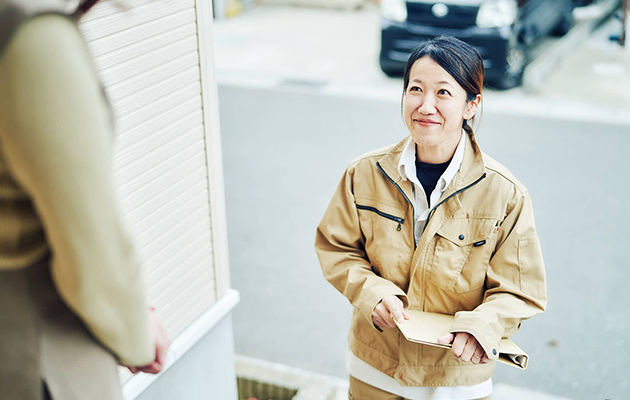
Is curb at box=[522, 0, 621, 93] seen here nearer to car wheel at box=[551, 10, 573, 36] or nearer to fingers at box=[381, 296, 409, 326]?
car wheel at box=[551, 10, 573, 36]

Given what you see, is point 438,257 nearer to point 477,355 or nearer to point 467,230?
point 467,230

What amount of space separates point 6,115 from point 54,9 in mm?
176

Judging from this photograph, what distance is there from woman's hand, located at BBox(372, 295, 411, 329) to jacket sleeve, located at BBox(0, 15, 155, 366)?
3.44ft

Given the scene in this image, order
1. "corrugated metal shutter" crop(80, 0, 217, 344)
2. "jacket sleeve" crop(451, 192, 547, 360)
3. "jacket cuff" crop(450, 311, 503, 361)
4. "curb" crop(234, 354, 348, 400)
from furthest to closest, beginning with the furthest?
"curb" crop(234, 354, 348, 400) < "corrugated metal shutter" crop(80, 0, 217, 344) < "jacket sleeve" crop(451, 192, 547, 360) < "jacket cuff" crop(450, 311, 503, 361)

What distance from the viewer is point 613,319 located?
14.1 ft

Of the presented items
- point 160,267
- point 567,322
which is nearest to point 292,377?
point 160,267

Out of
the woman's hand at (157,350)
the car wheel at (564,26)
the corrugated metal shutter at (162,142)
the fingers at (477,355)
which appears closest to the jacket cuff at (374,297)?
the fingers at (477,355)

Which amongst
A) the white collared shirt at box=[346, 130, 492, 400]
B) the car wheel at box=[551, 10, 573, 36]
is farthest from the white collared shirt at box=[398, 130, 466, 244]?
the car wheel at box=[551, 10, 573, 36]

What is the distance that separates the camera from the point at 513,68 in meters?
8.85

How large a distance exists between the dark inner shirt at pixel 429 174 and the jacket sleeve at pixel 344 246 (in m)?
0.24

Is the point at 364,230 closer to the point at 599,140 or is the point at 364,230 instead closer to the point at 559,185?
the point at 559,185

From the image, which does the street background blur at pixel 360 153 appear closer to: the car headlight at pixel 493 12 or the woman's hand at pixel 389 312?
the car headlight at pixel 493 12

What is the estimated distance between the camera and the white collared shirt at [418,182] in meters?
2.07

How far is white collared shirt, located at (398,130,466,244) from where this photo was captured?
207 cm
